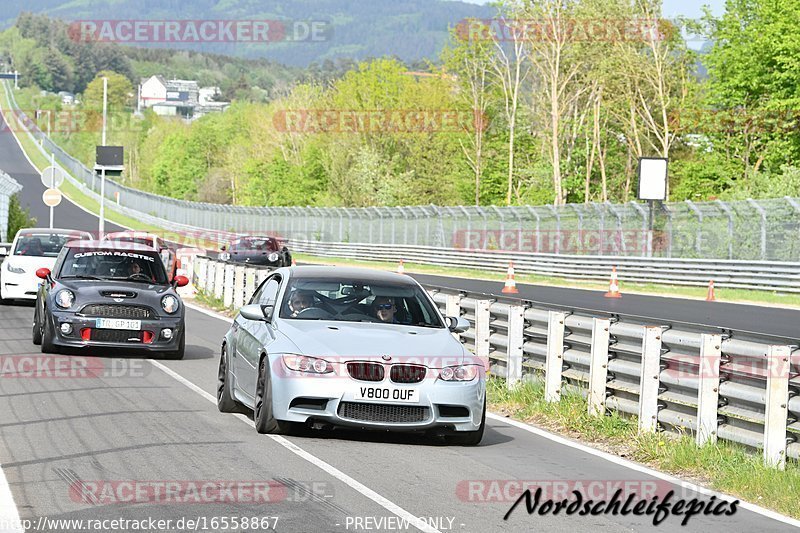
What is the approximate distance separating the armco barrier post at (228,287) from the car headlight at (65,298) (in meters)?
11.4

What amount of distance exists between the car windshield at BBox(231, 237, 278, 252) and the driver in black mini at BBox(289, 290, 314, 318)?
35.0 m

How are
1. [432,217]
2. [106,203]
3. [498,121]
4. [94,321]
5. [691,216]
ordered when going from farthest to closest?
[106,203] → [498,121] → [432,217] → [691,216] → [94,321]

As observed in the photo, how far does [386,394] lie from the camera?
10.3 metres

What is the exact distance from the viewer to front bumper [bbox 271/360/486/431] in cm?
1030

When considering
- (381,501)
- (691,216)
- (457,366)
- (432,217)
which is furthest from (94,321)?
(432,217)

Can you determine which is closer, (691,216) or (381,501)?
(381,501)

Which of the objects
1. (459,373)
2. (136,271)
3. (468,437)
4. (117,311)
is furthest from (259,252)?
(459,373)

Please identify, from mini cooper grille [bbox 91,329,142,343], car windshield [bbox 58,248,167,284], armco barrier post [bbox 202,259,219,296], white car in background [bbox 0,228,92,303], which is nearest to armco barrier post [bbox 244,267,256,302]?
white car in background [bbox 0,228,92,303]

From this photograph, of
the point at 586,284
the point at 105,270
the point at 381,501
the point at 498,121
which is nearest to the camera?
the point at 381,501

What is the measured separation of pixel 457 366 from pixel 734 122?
176ft

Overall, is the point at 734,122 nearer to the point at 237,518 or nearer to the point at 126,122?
the point at 237,518

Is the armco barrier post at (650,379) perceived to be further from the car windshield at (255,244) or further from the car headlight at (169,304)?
the car windshield at (255,244)

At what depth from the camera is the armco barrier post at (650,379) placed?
11.4 metres

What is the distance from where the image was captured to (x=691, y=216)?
4075 centimetres
